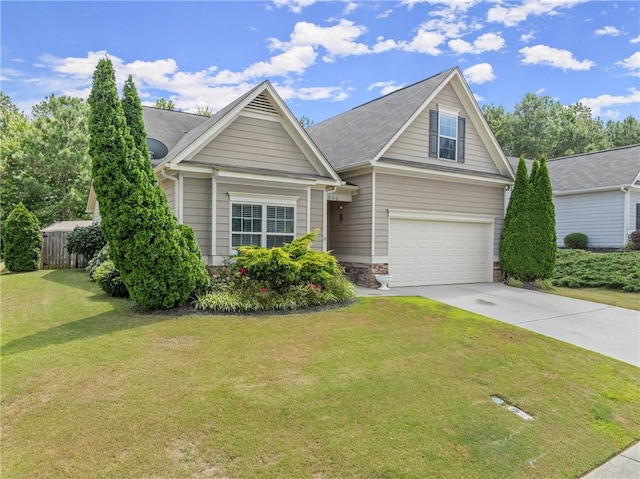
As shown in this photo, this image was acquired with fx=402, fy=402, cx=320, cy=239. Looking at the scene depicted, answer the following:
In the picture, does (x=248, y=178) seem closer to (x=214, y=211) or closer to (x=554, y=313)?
(x=214, y=211)

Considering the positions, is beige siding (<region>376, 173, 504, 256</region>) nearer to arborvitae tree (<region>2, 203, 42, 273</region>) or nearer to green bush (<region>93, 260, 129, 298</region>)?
green bush (<region>93, 260, 129, 298</region>)

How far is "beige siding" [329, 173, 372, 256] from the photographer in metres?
12.2

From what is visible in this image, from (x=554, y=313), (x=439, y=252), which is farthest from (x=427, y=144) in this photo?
(x=554, y=313)

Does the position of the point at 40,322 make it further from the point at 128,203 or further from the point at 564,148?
the point at 564,148

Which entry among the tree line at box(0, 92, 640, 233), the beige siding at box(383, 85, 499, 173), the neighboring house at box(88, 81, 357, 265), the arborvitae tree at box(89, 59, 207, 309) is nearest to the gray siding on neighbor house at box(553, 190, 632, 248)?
the beige siding at box(383, 85, 499, 173)

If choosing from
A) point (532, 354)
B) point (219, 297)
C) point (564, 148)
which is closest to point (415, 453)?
point (532, 354)

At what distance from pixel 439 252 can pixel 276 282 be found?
685cm

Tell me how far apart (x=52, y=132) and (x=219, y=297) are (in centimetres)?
2500

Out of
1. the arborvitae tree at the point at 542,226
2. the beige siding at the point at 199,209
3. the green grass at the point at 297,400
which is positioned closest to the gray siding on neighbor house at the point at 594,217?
the arborvitae tree at the point at 542,226

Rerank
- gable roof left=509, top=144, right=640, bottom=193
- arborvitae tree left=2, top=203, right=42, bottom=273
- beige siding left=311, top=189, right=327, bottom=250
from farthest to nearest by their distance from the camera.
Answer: gable roof left=509, top=144, right=640, bottom=193 < arborvitae tree left=2, top=203, right=42, bottom=273 < beige siding left=311, top=189, right=327, bottom=250

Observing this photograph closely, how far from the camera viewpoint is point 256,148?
35.4ft

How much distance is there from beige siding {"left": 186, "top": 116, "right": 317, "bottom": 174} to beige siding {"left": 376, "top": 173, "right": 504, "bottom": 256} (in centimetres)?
243

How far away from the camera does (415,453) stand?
344 cm

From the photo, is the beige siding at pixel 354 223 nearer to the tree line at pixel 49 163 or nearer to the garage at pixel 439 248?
the garage at pixel 439 248
